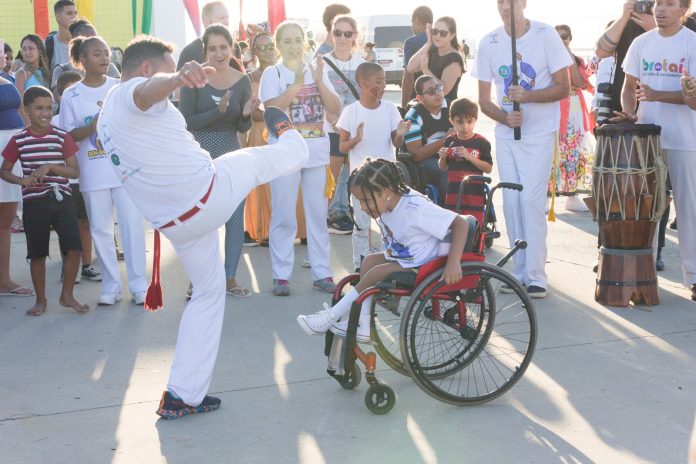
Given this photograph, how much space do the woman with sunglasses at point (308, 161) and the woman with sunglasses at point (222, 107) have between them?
0.21m

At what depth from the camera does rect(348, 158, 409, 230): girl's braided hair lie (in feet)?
15.5

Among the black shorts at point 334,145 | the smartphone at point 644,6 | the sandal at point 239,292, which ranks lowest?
the sandal at point 239,292

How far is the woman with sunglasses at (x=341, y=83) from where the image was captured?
7.89 metres

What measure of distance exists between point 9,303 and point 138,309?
99 cm

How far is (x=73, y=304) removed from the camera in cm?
669

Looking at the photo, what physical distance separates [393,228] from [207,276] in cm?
91

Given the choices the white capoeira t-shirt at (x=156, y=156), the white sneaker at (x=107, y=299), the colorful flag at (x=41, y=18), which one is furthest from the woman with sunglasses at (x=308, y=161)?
the colorful flag at (x=41, y=18)

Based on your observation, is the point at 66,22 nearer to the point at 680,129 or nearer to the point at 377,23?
the point at 680,129

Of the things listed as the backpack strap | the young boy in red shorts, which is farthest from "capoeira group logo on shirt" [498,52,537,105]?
the backpack strap

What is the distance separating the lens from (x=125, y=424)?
4.59 m

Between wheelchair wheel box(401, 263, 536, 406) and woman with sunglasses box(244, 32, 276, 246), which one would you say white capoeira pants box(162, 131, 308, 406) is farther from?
woman with sunglasses box(244, 32, 276, 246)

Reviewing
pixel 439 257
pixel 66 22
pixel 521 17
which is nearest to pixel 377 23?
pixel 66 22

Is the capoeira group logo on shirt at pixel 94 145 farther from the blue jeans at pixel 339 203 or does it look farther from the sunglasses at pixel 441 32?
the sunglasses at pixel 441 32

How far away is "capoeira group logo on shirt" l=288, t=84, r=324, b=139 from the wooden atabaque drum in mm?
1945
